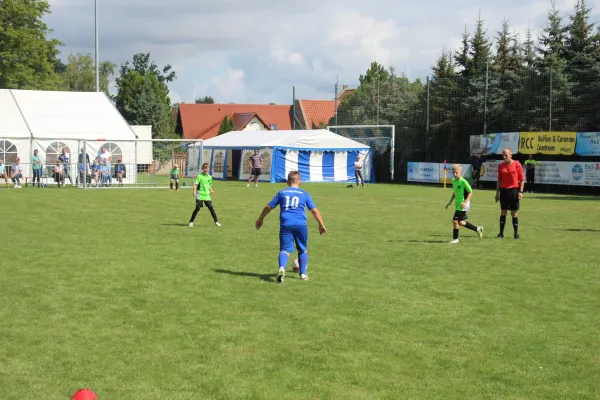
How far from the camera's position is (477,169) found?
3856cm

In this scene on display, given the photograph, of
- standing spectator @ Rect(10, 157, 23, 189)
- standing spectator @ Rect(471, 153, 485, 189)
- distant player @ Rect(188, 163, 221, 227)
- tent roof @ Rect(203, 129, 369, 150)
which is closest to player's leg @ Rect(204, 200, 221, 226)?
distant player @ Rect(188, 163, 221, 227)

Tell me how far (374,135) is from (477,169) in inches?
413

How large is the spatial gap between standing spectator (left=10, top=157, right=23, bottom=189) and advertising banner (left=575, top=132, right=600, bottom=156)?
81.3ft

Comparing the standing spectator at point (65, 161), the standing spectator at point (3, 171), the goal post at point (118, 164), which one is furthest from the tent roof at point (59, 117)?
the standing spectator at point (3, 171)

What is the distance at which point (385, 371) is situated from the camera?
6348mm

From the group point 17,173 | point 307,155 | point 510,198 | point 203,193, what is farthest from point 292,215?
point 307,155

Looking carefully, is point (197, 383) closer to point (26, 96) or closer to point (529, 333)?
point (529, 333)

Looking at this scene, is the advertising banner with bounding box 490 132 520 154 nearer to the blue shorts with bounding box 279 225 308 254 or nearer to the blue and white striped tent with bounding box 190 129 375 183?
the blue and white striped tent with bounding box 190 129 375 183

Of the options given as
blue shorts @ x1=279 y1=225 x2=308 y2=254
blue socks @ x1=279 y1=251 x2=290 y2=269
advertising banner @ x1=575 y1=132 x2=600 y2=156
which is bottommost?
blue socks @ x1=279 y1=251 x2=290 y2=269

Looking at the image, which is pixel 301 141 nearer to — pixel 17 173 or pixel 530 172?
pixel 530 172

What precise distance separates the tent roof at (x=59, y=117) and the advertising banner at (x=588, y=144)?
21538 mm

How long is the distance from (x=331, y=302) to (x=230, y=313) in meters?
1.34

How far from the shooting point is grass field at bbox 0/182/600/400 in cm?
606

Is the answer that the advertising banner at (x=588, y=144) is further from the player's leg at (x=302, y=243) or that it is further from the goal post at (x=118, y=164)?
the player's leg at (x=302, y=243)
